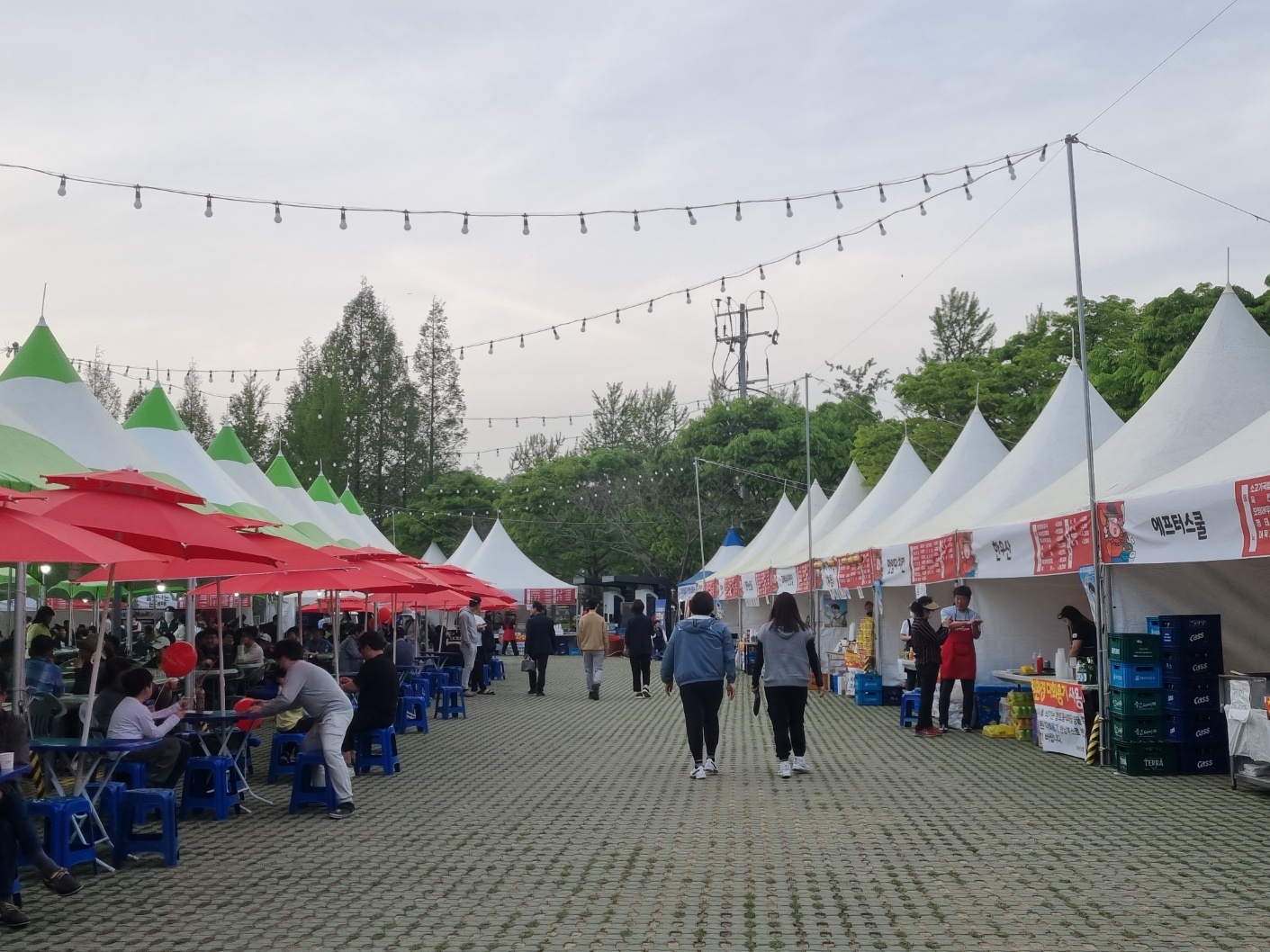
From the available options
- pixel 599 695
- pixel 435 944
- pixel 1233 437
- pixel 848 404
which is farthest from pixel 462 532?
pixel 435 944

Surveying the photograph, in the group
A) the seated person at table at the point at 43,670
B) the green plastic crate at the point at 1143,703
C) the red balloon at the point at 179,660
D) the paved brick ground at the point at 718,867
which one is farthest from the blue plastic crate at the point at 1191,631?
the seated person at table at the point at 43,670

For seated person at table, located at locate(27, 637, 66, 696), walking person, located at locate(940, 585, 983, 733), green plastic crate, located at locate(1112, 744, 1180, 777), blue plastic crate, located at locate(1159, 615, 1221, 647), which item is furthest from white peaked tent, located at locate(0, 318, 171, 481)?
blue plastic crate, located at locate(1159, 615, 1221, 647)

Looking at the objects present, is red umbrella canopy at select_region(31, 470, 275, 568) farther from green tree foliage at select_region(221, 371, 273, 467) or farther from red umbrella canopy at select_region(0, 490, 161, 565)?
green tree foliage at select_region(221, 371, 273, 467)

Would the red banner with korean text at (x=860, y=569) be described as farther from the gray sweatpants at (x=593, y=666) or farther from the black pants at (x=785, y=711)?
Result: the black pants at (x=785, y=711)

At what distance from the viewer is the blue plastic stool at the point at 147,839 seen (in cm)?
725

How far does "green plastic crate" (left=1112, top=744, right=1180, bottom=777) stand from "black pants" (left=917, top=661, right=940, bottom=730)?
3.48m

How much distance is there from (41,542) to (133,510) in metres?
1.51

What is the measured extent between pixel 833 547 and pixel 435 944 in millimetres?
17758

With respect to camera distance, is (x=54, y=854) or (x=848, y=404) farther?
(x=848, y=404)

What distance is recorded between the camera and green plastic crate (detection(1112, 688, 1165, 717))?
35.6 ft

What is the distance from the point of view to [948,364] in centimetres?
3662

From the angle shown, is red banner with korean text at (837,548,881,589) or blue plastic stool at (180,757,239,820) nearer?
blue plastic stool at (180,757,239,820)

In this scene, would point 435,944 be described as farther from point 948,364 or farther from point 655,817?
point 948,364

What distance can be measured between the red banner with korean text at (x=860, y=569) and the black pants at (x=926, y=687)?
12.3ft
